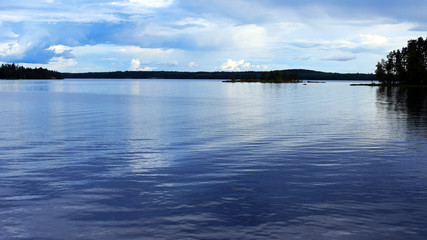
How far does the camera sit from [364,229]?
11.2 meters

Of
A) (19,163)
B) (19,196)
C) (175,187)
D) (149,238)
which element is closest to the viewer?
(149,238)

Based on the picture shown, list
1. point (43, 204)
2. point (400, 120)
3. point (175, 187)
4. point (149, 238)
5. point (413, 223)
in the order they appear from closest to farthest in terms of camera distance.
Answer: point (149, 238) < point (413, 223) < point (43, 204) < point (175, 187) < point (400, 120)

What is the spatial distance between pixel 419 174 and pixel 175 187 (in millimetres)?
10892

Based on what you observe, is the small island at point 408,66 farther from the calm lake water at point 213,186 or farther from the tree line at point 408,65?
the calm lake water at point 213,186

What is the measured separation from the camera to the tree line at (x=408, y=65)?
16450cm

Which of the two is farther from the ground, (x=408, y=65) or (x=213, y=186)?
(x=408, y=65)

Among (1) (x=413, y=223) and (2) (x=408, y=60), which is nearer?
(1) (x=413, y=223)

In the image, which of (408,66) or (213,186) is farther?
(408,66)

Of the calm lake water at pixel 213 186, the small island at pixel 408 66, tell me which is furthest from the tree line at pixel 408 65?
the calm lake water at pixel 213 186

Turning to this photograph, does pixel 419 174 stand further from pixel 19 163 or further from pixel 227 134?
pixel 19 163

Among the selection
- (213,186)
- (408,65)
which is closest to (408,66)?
(408,65)

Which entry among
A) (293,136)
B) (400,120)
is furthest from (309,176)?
(400,120)

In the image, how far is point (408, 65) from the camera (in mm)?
166875

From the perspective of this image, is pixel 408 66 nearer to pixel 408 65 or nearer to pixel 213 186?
pixel 408 65
